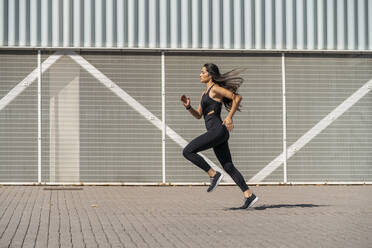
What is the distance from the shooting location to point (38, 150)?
17.4 metres

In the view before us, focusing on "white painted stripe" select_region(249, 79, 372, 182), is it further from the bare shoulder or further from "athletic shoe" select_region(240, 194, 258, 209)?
the bare shoulder

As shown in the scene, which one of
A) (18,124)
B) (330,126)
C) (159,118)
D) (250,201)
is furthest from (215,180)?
(330,126)

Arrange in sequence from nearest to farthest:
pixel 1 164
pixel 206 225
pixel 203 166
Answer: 1. pixel 206 225
2. pixel 203 166
3. pixel 1 164

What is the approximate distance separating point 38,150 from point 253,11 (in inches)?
210

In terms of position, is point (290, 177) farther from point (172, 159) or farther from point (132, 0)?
point (132, 0)

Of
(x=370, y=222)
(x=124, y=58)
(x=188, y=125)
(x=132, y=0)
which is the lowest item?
(x=370, y=222)

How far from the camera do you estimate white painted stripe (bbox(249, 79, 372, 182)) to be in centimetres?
1800

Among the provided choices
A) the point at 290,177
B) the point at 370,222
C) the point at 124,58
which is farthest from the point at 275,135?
the point at 370,222

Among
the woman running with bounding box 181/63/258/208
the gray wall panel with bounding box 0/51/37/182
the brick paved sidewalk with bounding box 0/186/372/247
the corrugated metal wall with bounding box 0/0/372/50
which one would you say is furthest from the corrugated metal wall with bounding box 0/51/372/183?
the woman running with bounding box 181/63/258/208

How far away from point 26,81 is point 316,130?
6078 mm

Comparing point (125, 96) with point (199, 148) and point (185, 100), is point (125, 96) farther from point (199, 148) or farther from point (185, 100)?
point (185, 100)

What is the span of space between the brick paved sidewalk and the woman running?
1.56 ft

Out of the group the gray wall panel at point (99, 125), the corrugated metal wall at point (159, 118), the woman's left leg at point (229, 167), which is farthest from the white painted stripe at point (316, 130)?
the woman's left leg at point (229, 167)

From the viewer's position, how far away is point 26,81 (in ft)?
57.3
